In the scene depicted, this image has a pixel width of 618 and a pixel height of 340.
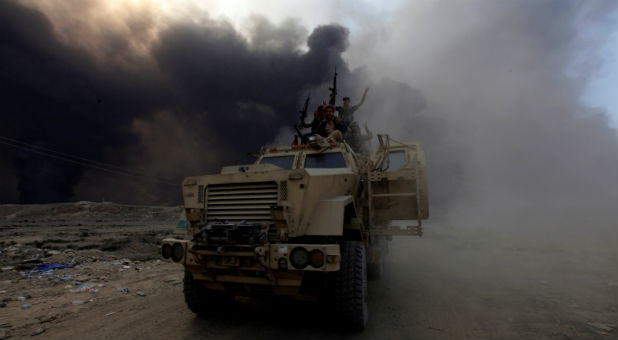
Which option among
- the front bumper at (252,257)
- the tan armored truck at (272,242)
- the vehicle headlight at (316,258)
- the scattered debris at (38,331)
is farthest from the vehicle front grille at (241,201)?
the scattered debris at (38,331)

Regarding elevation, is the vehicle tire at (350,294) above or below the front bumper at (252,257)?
below

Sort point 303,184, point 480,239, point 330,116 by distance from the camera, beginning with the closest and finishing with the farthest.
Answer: point 303,184 → point 330,116 → point 480,239

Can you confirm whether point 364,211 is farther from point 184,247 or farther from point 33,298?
point 33,298

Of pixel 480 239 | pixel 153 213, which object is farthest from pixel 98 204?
pixel 480 239

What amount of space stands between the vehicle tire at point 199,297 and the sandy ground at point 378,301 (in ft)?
0.60

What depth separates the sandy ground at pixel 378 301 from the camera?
381 centimetres

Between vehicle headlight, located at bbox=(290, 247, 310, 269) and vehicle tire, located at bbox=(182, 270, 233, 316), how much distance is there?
1606mm

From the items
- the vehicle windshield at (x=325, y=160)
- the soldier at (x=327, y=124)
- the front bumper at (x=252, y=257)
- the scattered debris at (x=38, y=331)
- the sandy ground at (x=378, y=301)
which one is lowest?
the scattered debris at (x=38, y=331)

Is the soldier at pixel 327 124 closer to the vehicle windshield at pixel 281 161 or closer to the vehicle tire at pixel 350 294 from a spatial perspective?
the vehicle windshield at pixel 281 161

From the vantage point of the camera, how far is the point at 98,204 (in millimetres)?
32844

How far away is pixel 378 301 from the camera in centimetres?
508

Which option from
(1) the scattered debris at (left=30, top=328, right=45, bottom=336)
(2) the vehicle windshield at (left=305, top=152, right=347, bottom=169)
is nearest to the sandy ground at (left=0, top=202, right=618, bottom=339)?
(1) the scattered debris at (left=30, top=328, right=45, bottom=336)

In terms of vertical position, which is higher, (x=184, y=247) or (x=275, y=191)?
(x=275, y=191)

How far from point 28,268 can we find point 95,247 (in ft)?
10.5
